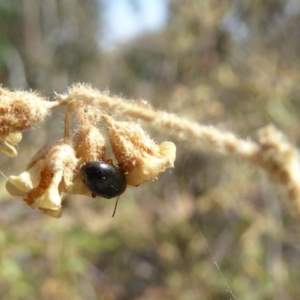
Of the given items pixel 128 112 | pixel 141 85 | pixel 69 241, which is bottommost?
pixel 128 112

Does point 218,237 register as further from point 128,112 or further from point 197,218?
point 128,112

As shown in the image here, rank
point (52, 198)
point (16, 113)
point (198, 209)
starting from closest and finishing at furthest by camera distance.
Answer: point (52, 198), point (16, 113), point (198, 209)

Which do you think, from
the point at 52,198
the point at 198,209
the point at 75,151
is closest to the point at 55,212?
the point at 52,198

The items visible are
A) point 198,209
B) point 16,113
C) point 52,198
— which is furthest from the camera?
point 198,209

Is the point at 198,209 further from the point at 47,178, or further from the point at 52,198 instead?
the point at 52,198

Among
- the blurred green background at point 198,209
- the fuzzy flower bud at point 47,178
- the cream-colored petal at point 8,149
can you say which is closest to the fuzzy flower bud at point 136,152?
the fuzzy flower bud at point 47,178

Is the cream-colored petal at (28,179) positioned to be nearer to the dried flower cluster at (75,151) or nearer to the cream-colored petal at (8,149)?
the dried flower cluster at (75,151)

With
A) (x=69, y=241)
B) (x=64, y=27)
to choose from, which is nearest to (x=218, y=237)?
(x=69, y=241)
